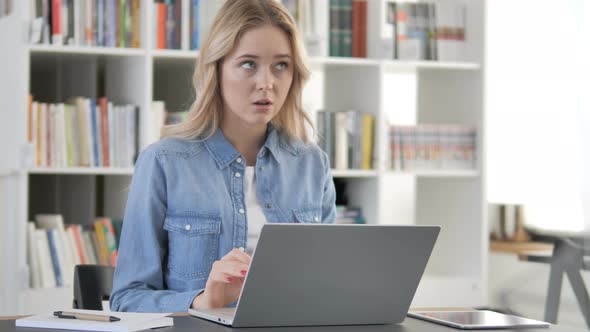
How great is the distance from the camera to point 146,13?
11.1 ft

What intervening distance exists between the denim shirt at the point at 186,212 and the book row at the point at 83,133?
1419 mm

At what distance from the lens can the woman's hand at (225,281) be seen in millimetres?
1519

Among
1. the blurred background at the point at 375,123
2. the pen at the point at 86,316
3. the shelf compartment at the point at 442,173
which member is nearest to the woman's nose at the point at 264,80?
the pen at the point at 86,316

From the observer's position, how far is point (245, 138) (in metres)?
2.06

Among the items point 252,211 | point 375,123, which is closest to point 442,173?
point 375,123

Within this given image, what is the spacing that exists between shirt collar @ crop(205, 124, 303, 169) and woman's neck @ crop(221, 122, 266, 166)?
0.03 m

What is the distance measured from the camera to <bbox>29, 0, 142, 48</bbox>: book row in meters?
3.28

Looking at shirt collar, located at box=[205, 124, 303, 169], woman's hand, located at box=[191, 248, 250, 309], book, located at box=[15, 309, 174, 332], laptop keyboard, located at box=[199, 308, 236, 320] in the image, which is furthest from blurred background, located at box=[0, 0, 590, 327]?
book, located at box=[15, 309, 174, 332]

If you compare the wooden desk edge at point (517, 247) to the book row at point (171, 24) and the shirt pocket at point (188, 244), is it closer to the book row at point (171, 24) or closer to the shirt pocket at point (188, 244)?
the book row at point (171, 24)

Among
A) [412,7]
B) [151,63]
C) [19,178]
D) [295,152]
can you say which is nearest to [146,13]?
[151,63]

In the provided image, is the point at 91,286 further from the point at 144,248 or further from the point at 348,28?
the point at 348,28

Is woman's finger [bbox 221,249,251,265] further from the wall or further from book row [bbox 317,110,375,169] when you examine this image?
the wall

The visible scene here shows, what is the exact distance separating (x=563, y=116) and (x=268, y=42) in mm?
2536

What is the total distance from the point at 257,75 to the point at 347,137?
1727 mm
